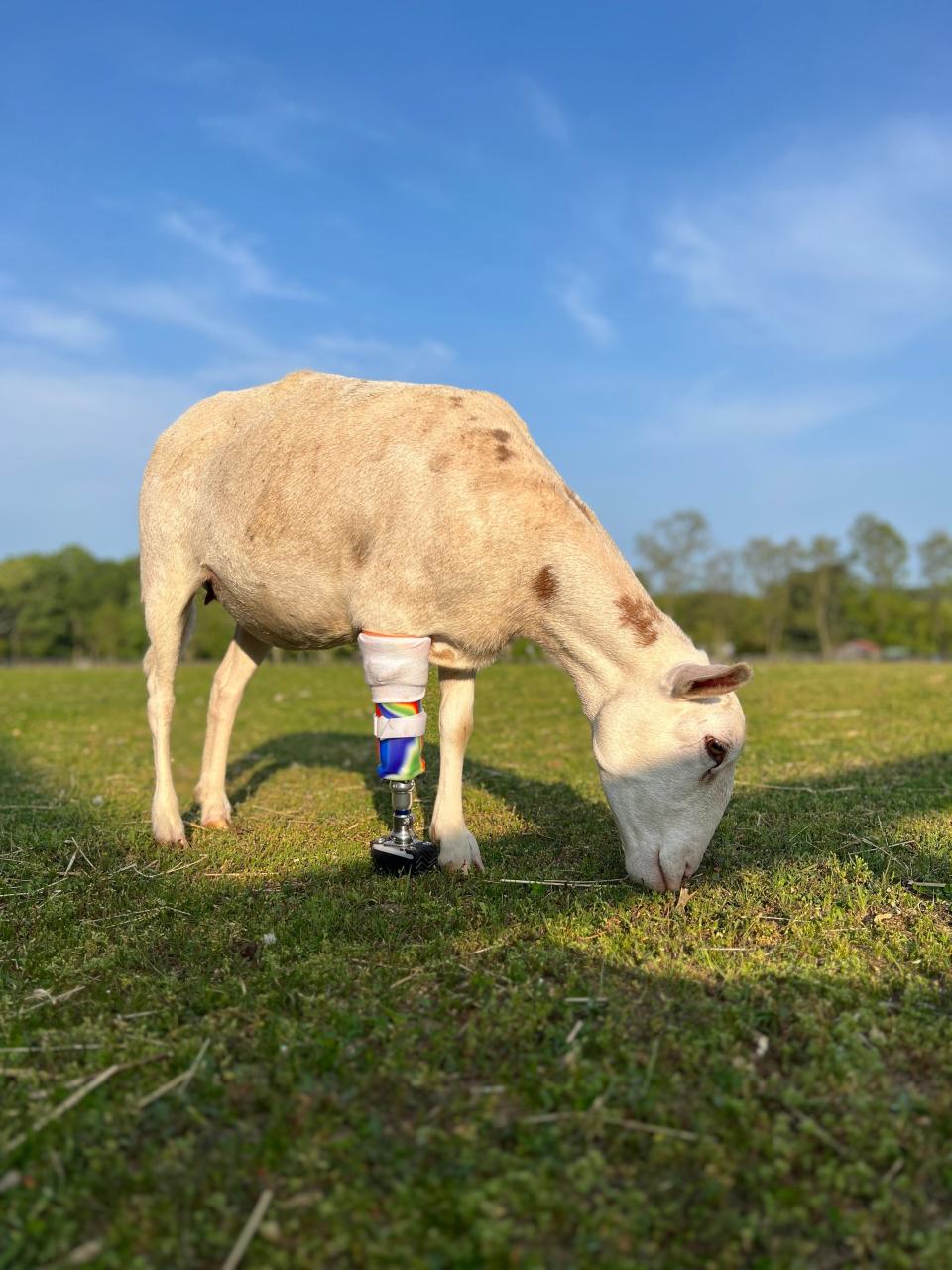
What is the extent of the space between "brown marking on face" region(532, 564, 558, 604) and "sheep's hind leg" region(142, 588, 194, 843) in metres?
2.65

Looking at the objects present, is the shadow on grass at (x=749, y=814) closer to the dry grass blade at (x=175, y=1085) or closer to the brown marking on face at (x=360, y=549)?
the brown marking on face at (x=360, y=549)

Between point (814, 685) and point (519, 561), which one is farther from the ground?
point (519, 561)

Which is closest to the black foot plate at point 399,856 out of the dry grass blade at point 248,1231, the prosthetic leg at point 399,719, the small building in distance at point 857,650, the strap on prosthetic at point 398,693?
the prosthetic leg at point 399,719

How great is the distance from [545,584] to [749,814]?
2470mm

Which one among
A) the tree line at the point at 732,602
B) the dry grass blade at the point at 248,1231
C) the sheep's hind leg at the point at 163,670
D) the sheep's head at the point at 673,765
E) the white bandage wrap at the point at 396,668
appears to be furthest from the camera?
the tree line at the point at 732,602

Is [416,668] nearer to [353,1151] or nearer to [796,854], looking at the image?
[796,854]

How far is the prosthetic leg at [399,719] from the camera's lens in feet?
15.3

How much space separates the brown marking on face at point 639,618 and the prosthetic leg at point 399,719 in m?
1.04

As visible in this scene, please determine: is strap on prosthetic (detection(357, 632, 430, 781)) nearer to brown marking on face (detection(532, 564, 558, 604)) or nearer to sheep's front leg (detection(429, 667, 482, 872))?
sheep's front leg (detection(429, 667, 482, 872))

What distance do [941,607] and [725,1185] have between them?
275 feet

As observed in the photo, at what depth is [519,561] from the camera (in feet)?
15.3

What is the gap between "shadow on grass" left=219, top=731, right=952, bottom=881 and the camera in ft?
16.3

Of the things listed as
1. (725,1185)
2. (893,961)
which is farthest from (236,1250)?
(893,961)

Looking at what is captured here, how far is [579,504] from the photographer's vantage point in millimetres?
4957
